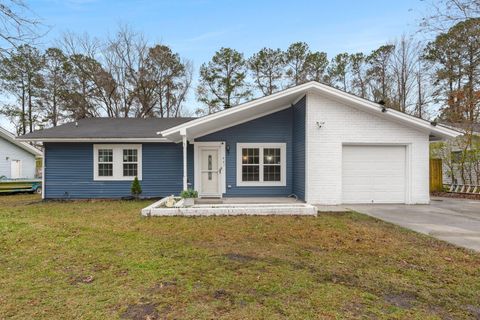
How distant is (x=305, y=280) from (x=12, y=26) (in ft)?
22.6

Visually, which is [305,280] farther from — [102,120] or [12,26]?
[102,120]

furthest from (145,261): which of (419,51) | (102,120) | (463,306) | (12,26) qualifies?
(419,51)

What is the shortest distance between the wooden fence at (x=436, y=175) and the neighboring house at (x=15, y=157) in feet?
74.1

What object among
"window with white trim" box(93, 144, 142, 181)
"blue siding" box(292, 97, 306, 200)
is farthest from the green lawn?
"window with white trim" box(93, 144, 142, 181)

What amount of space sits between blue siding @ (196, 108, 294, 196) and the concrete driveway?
316cm

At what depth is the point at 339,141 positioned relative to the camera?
9852 millimetres

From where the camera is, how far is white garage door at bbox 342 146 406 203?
10117 mm

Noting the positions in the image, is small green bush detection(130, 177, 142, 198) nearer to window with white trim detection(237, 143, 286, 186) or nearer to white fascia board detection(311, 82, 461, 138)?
window with white trim detection(237, 143, 286, 186)

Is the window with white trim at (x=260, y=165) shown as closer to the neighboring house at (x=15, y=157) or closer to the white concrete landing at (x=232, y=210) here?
the white concrete landing at (x=232, y=210)

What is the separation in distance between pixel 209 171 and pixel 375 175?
20.1 ft

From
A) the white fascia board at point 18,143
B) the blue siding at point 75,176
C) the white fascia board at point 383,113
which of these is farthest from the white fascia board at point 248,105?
the white fascia board at point 18,143

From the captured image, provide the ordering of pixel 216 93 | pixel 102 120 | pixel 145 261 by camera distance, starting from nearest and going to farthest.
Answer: pixel 145 261, pixel 102 120, pixel 216 93

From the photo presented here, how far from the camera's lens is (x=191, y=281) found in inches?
140

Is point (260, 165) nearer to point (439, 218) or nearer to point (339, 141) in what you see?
point (339, 141)
